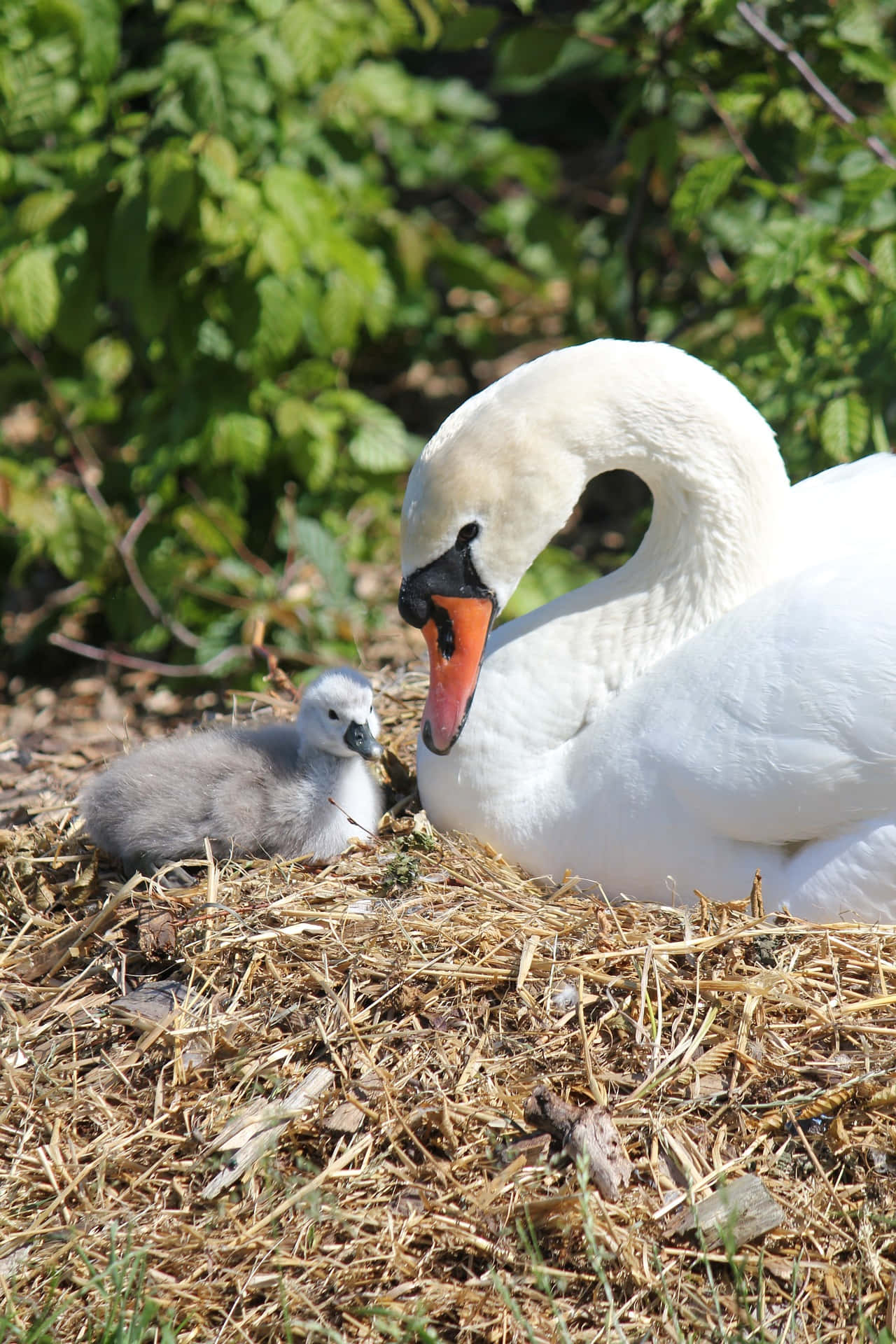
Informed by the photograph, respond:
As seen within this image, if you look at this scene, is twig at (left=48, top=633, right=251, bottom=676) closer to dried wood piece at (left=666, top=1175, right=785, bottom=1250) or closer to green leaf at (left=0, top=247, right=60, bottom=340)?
green leaf at (left=0, top=247, right=60, bottom=340)

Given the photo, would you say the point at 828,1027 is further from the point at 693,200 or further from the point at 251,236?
the point at 251,236

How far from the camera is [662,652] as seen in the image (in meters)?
3.44

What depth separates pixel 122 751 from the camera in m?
4.48

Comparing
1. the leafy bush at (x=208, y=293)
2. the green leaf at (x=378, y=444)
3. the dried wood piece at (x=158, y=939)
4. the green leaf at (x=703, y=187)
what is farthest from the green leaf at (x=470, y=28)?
the dried wood piece at (x=158, y=939)

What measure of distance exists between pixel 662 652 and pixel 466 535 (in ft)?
2.12

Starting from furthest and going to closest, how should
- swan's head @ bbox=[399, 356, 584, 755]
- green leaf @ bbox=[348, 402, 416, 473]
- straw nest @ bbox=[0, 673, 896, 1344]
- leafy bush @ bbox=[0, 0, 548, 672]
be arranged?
green leaf @ bbox=[348, 402, 416, 473], leafy bush @ bbox=[0, 0, 548, 672], swan's head @ bbox=[399, 356, 584, 755], straw nest @ bbox=[0, 673, 896, 1344]

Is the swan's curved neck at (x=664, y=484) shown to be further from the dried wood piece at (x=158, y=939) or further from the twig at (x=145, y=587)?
the twig at (x=145, y=587)

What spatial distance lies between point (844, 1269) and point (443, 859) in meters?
1.38

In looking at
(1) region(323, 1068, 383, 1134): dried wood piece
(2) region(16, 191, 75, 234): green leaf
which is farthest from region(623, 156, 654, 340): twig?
(1) region(323, 1068, 383, 1134): dried wood piece

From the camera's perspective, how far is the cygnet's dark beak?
11.6ft

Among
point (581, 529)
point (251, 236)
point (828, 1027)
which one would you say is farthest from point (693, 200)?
point (828, 1027)

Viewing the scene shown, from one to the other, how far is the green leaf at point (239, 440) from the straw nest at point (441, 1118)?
2.50 m

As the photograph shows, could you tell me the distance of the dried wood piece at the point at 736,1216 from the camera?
8.05ft

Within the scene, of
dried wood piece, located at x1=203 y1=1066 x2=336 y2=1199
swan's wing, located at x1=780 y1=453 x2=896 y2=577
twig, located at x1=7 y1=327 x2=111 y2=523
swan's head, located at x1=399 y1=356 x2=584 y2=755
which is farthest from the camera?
twig, located at x1=7 y1=327 x2=111 y2=523
